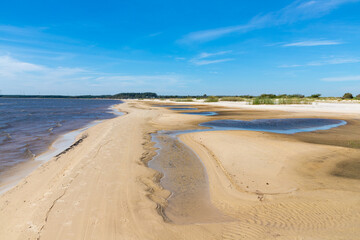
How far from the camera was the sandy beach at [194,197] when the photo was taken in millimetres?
4141

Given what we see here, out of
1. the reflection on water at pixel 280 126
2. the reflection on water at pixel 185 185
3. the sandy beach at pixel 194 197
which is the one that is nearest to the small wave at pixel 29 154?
the sandy beach at pixel 194 197

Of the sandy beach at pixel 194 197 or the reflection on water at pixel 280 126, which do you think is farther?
the reflection on water at pixel 280 126

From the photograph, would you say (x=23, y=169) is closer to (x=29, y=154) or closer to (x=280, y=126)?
(x=29, y=154)

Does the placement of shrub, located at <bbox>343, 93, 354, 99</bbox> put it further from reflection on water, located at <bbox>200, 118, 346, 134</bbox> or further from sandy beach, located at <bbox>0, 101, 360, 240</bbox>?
sandy beach, located at <bbox>0, 101, 360, 240</bbox>

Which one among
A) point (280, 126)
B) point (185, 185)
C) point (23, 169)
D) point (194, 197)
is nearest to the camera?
point (194, 197)

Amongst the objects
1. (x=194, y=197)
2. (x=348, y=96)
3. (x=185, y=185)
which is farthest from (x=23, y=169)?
(x=348, y=96)

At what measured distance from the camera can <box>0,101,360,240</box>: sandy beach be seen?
4.14 meters

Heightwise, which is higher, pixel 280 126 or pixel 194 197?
pixel 280 126

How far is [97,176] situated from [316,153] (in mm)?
9082

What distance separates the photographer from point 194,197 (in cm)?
577

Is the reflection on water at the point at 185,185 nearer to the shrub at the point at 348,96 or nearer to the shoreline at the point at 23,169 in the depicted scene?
the shoreline at the point at 23,169

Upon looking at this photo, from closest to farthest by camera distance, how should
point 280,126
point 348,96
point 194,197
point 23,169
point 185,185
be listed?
point 194,197
point 185,185
point 23,169
point 280,126
point 348,96

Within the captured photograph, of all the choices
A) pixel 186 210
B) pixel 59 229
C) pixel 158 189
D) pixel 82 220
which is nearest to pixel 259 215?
pixel 186 210

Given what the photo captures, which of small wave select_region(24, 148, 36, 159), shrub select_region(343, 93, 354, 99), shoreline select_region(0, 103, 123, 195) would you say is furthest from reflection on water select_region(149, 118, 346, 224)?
shrub select_region(343, 93, 354, 99)
